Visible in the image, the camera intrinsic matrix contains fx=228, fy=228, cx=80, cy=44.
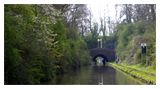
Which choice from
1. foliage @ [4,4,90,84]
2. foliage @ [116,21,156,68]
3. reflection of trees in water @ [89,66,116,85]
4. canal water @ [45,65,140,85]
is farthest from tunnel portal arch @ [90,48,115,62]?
foliage @ [4,4,90,84]

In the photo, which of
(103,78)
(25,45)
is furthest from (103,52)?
(25,45)

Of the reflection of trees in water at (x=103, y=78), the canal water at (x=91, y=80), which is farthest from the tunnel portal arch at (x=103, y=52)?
the canal water at (x=91, y=80)

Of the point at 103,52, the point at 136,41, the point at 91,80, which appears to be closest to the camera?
the point at 91,80

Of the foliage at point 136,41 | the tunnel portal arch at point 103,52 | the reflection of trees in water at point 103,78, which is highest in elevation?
the foliage at point 136,41

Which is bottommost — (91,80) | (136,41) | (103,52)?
(103,52)

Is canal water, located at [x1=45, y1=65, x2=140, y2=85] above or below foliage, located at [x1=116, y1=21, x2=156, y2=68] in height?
below

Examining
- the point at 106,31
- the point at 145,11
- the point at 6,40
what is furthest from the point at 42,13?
the point at 106,31

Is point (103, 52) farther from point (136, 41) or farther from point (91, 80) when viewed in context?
point (91, 80)

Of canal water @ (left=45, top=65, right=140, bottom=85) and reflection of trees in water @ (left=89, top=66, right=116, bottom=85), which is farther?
reflection of trees in water @ (left=89, top=66, right=116, bottom=85)

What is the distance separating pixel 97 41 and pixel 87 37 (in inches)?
209

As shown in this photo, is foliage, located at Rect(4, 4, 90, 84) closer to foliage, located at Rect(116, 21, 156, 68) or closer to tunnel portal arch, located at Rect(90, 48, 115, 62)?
foliage, located at Rect(116, 21, 156, 68)

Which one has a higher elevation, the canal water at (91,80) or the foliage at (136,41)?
the foliage at (136,41)

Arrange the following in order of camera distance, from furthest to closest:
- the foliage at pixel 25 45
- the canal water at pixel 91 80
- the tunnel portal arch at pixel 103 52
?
the tunnel portal arch at pixel 103 52
the canal water at pixel 91 80
the foliage at pixel 25 45

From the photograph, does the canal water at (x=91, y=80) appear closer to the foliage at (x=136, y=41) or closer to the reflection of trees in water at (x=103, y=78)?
the reflection of trees in water at (x=103, y=78)
